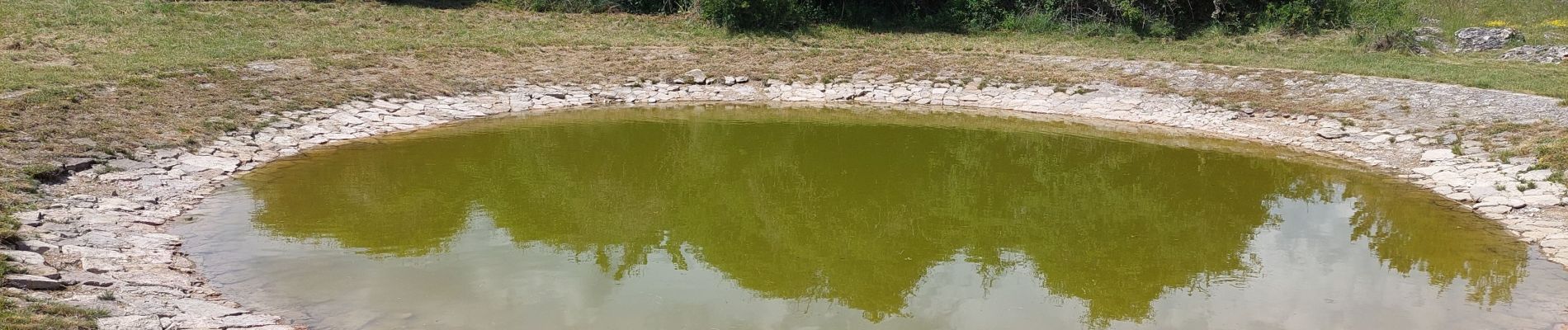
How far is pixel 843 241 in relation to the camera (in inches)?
436

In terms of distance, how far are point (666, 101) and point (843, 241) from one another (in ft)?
34.8

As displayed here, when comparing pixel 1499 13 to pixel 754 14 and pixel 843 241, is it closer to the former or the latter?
pixel 754 14

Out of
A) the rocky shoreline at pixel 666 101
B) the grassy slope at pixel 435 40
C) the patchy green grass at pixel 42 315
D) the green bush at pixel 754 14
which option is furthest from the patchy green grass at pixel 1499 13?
the patchy green grass at pixel 42 315

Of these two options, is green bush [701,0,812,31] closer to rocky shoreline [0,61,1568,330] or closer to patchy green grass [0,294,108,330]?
rocky shoreline [0,61,1568,330]

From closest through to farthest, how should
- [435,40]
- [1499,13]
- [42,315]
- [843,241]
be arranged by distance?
[42,315] → [843,241] → [435,40] → [1499,13]

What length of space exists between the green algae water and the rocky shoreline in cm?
47

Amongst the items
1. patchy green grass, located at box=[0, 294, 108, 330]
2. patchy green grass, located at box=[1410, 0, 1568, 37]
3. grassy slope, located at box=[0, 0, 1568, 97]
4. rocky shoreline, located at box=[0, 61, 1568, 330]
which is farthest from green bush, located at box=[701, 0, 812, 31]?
patchy green grass, located at box=[0, 294, 108, 330]

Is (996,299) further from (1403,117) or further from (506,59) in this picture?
(506,59)

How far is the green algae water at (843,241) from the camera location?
29.7 ft

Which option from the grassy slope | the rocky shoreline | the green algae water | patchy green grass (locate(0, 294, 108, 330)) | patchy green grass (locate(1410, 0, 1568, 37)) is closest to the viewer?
patchy green grass (locate(0, 294, 108, 330))

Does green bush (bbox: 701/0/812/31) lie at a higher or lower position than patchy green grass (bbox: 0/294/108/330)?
lower

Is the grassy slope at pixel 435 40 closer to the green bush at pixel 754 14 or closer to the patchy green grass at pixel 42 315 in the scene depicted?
the green bush at pixel 754 14

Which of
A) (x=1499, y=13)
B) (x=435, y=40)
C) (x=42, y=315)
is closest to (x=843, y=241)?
(x=42, y=315)

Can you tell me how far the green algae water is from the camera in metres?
9.06
